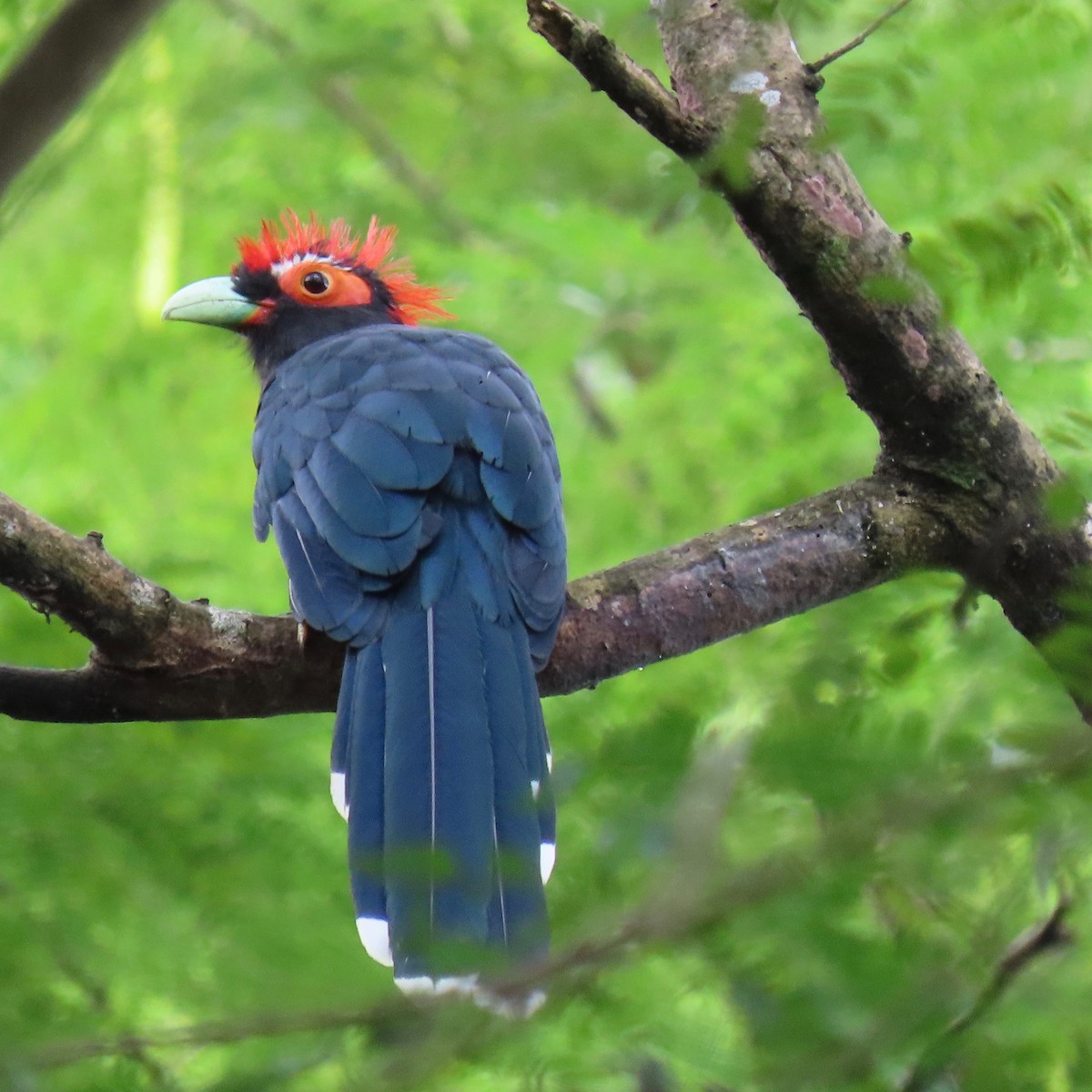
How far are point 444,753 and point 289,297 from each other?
2.72 meters

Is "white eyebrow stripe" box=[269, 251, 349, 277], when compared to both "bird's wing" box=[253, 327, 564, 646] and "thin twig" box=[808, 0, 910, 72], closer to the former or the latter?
"bird's wing" box=[253, 327, 564, 646]

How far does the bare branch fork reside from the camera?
8.85 ft

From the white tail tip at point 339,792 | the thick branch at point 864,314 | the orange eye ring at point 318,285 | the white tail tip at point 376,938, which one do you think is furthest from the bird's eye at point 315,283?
the white tail tip at point 376,938

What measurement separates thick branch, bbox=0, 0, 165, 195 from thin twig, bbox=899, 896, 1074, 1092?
1.99m

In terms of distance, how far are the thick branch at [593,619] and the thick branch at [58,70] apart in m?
0.76

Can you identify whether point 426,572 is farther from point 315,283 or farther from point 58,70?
point 315,283

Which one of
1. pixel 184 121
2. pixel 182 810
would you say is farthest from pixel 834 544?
pixel 184 121

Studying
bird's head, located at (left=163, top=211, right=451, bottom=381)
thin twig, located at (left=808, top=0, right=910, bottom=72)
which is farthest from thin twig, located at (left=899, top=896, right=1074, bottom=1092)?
bird's head, located at (left=163, top=211, right=451, bottom=381)

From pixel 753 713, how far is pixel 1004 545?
1.12m

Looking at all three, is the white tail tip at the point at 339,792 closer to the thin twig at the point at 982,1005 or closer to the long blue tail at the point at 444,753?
the long blue tail at the point at 444,753

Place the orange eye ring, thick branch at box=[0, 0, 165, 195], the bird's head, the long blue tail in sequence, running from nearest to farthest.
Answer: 1. the long blue tail
2. thick branch at box=[0, 0, 165, 195]
3. the bird's head
4. the orange eye ring

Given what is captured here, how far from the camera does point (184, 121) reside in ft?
17.9

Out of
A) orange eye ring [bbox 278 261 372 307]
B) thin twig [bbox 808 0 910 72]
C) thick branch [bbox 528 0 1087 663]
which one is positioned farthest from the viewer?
orange eye ring [bbox 278 261 372 307]

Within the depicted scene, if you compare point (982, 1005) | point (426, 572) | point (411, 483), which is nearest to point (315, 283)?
point (411, 483)
